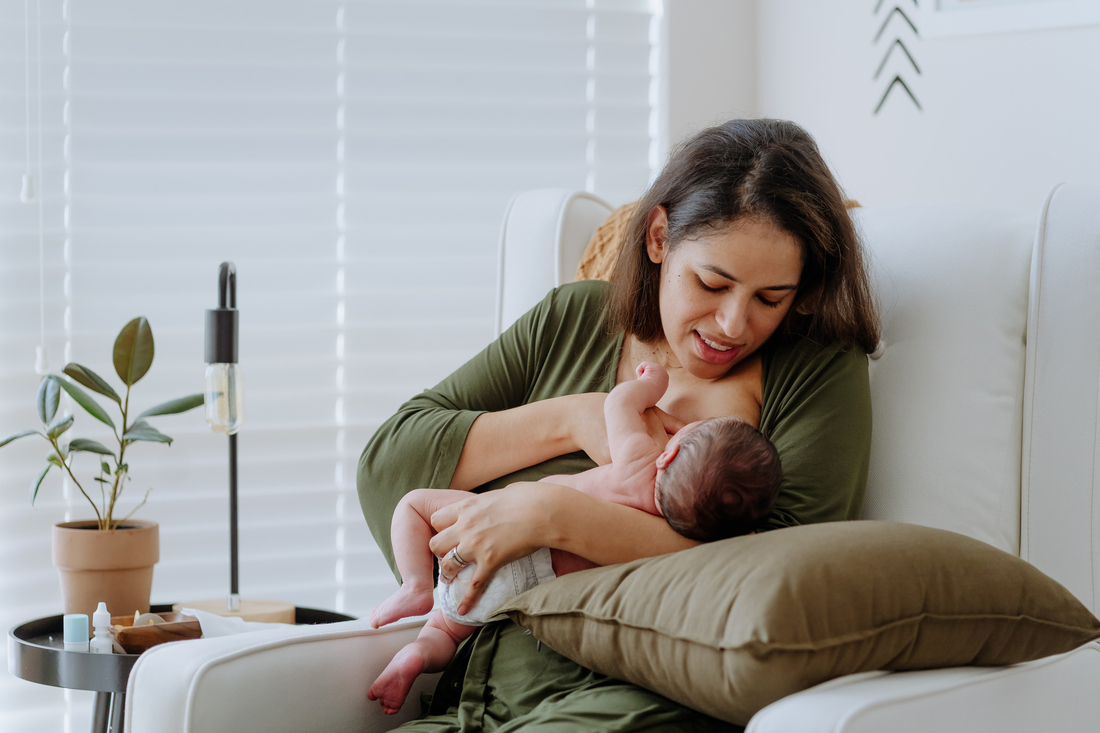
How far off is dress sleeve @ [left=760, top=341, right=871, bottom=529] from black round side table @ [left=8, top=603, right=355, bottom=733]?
997 millimetres

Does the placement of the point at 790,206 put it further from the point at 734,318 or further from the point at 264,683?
the point at 264,683

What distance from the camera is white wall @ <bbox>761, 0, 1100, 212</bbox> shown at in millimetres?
1727

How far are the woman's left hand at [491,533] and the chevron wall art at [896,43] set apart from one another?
4.46 ft

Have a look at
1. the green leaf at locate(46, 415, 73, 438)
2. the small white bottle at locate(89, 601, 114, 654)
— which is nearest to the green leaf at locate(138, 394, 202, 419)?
the green leaf at locate(46, 415, 73, 438)

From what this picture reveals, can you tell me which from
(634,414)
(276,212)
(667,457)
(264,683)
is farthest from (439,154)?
(264,683)

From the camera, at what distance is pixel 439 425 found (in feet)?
4.70

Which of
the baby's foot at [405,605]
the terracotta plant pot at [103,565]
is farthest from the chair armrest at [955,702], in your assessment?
the terracotta plant pot at [103,565]

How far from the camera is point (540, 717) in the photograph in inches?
40.8

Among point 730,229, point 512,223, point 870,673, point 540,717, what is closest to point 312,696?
point 540,717

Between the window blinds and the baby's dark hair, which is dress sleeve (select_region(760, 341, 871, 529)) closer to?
the baby's dark hair

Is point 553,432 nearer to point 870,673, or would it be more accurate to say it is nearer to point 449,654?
point 449,654

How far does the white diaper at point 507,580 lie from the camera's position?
1.21 metres

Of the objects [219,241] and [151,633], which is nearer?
[151,633]

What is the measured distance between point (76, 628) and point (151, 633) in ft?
0.48
